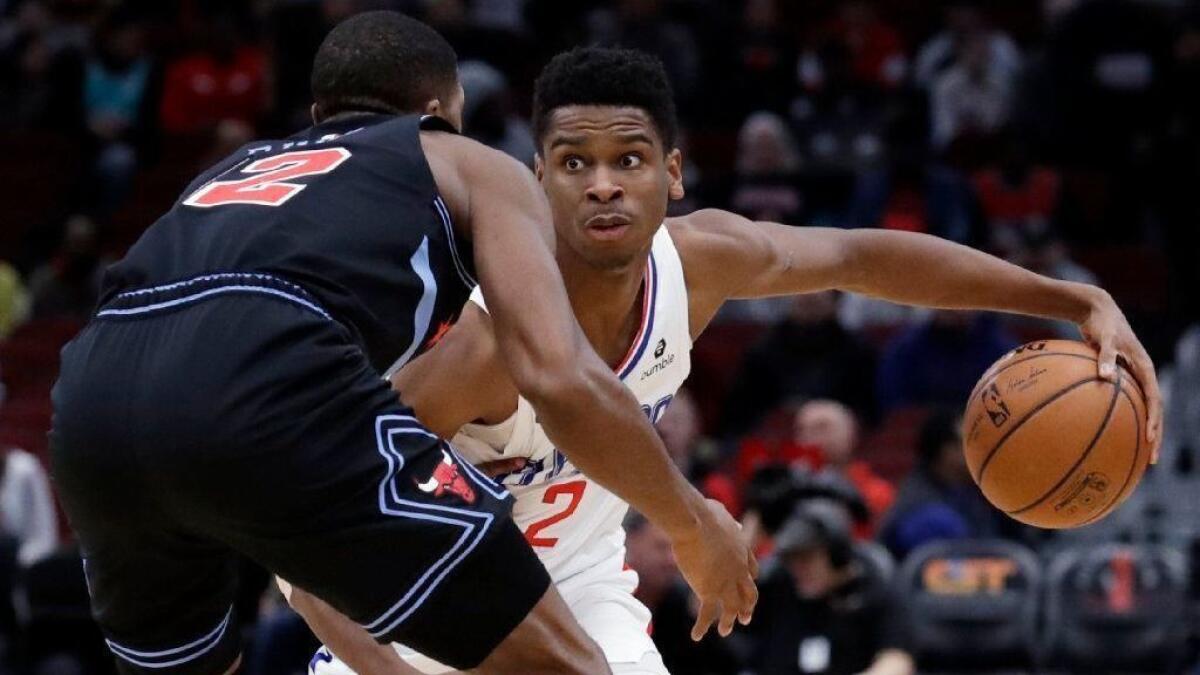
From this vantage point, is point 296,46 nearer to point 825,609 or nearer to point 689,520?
point 825,609

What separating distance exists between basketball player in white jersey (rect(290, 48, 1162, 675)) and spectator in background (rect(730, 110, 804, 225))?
6.26 m

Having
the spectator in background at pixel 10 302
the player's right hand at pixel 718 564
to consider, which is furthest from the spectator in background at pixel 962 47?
the player's right hand at pixel 718 564

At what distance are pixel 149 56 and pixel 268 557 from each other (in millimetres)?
11143

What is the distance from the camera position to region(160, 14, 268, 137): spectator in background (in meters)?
13.8

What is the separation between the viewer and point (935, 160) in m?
11.9

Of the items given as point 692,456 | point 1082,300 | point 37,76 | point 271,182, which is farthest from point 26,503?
point 271,182

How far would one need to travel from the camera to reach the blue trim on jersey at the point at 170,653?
374 cm

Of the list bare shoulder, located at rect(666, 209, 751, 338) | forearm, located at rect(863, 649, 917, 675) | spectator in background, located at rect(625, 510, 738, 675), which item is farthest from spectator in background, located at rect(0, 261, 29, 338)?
bare shoulder, located at rect(666, 209, 751, 338)

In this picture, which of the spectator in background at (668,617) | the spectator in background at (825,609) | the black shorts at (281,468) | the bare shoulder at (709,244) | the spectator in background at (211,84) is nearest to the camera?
the black shorts at (281,468)

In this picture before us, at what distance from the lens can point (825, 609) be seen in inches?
299

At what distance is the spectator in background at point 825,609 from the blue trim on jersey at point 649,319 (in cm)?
304

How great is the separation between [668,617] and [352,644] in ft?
11.3

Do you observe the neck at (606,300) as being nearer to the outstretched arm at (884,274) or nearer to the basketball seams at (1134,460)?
the outstretched arm at (884,274)

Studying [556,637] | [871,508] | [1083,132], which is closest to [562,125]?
[556,637]
